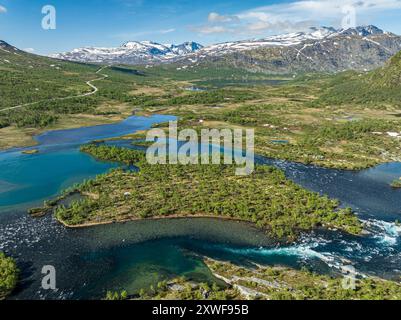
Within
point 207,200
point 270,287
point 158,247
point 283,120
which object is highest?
point 283,120

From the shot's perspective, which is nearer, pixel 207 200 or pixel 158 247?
pixel 158 247

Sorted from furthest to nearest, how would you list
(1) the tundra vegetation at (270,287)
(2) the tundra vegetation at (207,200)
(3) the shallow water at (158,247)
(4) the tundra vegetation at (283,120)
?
(4) the tundra vegetation at (283,120) < (2) the tundra vegetation at (207,200) < (3) the shallow water at (158,247) < (1) the tundra vegetation at (270,287)

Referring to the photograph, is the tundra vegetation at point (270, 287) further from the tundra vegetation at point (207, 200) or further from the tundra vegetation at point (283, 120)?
the tundra vegetation at point (283, 120)

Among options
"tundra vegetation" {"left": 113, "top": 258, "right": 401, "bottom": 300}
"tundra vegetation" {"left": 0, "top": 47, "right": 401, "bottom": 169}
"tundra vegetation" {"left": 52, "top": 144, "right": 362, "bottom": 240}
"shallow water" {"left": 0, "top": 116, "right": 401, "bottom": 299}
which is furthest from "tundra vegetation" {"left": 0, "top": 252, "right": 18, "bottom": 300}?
"tundra vegetation" {"left": 0, "top": 47, "right": 401, "bottom": 169}

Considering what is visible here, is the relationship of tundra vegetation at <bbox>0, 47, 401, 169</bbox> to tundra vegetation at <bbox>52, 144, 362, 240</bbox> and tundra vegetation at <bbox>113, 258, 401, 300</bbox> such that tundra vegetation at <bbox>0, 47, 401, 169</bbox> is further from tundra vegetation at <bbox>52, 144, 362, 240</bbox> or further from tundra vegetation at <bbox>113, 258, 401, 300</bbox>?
tundra vegetation at <bbox>113, 258, 401, 300</bbox>

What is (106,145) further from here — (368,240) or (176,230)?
(368,240)

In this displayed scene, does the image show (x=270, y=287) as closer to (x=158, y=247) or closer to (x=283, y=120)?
(x=158, y=247)

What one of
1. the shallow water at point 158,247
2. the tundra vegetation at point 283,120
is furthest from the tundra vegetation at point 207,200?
the tundra vegetation at point 283,120

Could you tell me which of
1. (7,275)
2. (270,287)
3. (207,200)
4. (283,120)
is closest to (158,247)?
(207,200)
